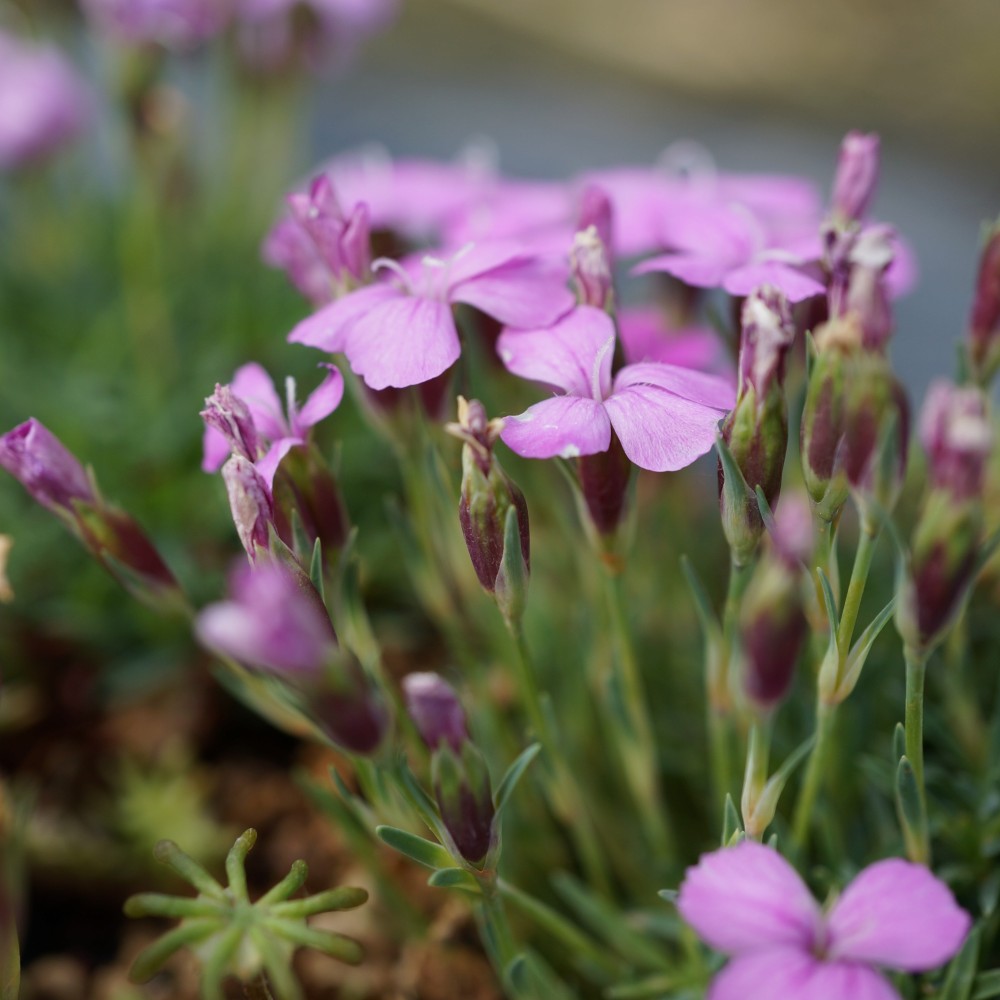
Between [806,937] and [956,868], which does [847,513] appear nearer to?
[956,868]

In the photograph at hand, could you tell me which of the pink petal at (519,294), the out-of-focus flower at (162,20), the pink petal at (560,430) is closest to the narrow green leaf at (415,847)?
the pink petal at (560,430)

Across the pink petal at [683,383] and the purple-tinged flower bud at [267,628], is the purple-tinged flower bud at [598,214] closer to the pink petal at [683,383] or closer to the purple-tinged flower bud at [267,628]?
the pink petal at [683,383]

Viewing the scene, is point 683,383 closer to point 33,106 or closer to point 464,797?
point 464,797

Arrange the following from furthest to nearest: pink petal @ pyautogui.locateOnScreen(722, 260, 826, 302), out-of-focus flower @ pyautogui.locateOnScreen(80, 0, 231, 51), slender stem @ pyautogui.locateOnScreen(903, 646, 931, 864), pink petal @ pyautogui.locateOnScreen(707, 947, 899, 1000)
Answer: out-of-focus flower @ pyautogui.locateOnScreen(80, 0, 231, 51) → pink petal @ pyautogui.locateOnScreen(722, 260, 826, 302) → slender stem @ pyautogui.locateOnScreen(903, 646, 931, 864) → pink petal @ pyautogui.locateOnScreen(707, 947, 899, 1000)

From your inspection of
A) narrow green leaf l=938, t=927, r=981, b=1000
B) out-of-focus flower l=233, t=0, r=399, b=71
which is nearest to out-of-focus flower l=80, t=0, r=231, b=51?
out-of-focus flower l=233, t=0, r=399, b=71

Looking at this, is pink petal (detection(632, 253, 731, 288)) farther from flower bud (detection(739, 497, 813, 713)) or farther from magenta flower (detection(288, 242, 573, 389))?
flower bud (detection(739, 497, 813, 713))
